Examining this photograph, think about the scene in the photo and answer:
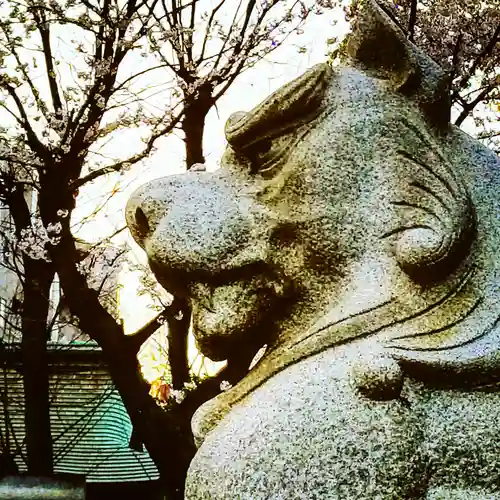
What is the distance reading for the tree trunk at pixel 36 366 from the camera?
7449 mm

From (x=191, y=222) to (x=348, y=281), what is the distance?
392 millimetres

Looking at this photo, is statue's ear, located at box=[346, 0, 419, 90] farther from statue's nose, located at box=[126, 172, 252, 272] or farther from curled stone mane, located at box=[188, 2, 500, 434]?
statue's nose, located at box=[126, 172, 252, 272]

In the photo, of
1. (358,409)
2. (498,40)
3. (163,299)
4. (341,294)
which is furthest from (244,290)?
(498,40)

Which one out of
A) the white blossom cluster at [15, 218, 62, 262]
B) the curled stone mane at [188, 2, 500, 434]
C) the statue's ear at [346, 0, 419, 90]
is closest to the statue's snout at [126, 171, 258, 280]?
the curled stone mane at [188, 2, 500, 434]

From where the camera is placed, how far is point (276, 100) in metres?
2.21

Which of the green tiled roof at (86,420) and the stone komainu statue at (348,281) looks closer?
the stone komainu statue at (348,281)

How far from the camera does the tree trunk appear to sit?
7449 mm

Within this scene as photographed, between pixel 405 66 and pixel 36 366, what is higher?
pixel 405 66

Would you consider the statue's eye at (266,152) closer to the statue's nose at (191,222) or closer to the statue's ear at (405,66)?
the statue's nose at (191,222)

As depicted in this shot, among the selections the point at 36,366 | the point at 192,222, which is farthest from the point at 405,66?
the point at 36,366

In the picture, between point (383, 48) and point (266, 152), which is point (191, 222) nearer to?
point (266, 152)

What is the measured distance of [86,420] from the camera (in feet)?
33.1

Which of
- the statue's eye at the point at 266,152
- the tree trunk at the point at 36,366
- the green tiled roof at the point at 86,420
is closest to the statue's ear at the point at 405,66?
the statue's eye at the point at 266,152

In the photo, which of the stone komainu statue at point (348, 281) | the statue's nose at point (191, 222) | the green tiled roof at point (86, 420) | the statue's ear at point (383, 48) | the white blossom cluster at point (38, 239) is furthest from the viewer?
the green tiled roof at point (86, 420)
